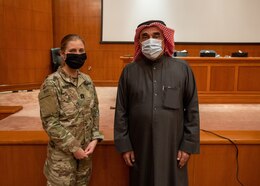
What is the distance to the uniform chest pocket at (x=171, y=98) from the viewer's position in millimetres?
1549

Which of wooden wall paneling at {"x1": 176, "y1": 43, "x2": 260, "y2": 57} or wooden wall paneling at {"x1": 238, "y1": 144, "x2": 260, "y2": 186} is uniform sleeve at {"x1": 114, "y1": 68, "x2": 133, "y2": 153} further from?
wooden wall paneling at {"x1": 176, "y1": 43, "x2": 260, "y2": 57}

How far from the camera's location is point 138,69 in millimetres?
1614

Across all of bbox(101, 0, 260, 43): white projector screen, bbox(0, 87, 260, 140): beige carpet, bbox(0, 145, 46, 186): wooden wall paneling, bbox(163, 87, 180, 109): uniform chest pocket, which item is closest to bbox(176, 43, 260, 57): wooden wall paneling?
bbox(101, 0, 260, 43): white projector screen

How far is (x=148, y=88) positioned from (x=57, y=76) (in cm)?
57

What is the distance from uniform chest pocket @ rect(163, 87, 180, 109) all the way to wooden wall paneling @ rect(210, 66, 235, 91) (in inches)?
156

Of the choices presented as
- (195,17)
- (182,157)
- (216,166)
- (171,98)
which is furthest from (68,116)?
(195,17)

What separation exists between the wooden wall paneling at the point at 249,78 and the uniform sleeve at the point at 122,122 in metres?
4.28

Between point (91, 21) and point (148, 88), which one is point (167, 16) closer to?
point (91, 21)

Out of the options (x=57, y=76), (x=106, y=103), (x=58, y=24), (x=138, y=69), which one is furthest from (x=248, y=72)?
(x=58, y=24)

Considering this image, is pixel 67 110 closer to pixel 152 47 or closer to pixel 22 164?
pixel 152 47

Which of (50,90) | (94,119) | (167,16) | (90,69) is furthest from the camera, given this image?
(90,69)

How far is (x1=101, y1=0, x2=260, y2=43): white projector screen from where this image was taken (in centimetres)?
718

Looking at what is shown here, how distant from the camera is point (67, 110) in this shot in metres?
1.58

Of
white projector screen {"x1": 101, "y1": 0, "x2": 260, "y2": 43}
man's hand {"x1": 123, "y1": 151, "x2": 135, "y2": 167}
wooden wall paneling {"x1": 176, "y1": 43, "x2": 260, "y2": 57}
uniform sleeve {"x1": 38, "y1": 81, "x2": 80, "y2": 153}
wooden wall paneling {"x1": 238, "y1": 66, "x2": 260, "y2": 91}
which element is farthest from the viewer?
wooden wall paneling {"x1": 176, "y1": 43, "x2": 260, "y2": 57}
